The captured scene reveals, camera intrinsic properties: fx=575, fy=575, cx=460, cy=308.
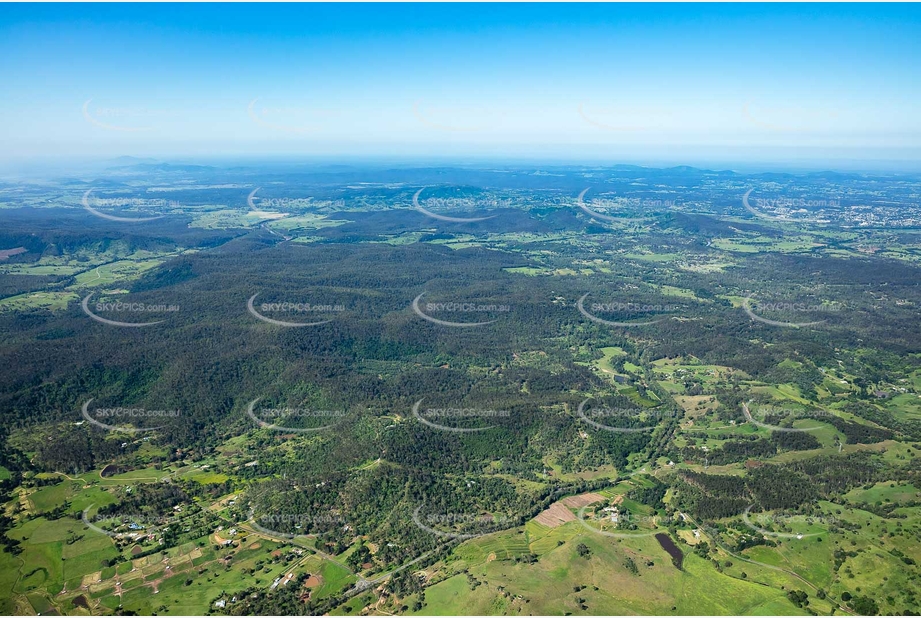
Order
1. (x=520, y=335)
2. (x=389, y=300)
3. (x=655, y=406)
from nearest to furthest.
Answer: (x=655, y=406)
(x=520, y=335)
(x=389, y=300)

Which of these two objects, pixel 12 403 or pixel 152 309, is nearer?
pixel 12 403

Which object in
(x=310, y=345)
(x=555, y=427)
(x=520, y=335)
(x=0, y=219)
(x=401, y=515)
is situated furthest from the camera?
(x=0, y=219)

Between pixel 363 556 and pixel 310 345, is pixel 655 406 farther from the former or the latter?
pixel 310 345

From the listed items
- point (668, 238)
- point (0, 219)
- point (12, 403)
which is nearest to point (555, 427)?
point (12, 403)

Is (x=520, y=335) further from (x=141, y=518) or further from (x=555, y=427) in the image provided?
(x=141, y=518)

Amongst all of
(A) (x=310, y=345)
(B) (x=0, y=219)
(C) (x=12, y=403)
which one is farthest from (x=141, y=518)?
(B) (x=0, y=219)

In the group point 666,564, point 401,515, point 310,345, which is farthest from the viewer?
point 310,345

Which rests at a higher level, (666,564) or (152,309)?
(152,309)

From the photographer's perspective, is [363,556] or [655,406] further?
[655,406]

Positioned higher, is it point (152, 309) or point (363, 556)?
point (152, 309)
